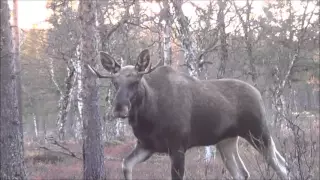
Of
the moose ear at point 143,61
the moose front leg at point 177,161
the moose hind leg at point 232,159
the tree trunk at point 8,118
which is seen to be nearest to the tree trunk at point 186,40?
the tree trunk at point 8,118

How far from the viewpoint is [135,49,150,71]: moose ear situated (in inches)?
262

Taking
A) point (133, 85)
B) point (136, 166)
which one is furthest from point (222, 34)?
point (133, 85)

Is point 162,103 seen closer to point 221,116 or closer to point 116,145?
point 221,116

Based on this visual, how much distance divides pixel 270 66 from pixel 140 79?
72.5 ft

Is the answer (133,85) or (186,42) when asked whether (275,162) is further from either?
(186,42)

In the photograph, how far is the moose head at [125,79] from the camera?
601cm

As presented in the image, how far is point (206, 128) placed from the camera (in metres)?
7.55

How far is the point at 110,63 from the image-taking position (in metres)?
6.94

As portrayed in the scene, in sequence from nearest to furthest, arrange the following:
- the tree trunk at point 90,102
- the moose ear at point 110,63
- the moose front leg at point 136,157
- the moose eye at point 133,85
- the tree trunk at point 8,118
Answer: the moose eye at point 133,85 < the moose ear at point 110,63 < the moose front leg at point 136,157 < the tree trunk at point 90,102 < the tree trunk at point 8,118

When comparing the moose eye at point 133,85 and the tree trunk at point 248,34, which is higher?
the tree trunk at point 248,34

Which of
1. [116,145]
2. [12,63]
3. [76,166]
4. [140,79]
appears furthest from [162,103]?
[116,145]

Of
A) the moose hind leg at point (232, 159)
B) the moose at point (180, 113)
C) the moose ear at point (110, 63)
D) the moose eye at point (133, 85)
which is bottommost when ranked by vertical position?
the moose hind leg at point (232, 159)

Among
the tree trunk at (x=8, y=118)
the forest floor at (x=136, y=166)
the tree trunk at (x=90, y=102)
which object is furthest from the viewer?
the forest floor at (x=136, y=166)

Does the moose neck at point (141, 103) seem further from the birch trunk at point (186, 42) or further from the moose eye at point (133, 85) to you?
the birch trunk at point (186, 42)
